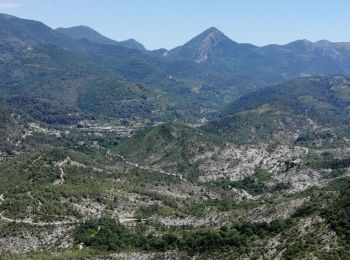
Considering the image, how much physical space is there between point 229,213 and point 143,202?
4140 cm

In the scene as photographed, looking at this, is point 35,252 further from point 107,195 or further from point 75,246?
point 107,195

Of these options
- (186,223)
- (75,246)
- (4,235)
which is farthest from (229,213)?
(4,235)

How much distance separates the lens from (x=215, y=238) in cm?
12800

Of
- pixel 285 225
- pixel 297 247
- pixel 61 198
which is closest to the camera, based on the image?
pixel 297 247

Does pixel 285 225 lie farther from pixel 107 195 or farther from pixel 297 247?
pixel 107 195

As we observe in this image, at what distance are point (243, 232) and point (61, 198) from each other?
217ft

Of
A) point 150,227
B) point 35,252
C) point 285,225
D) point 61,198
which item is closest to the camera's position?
point 285,225

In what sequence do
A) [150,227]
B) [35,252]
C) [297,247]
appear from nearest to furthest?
[297,247]
[35,252]
[150,227]

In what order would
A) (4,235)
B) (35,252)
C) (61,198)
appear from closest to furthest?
(35,252)
(4,235)
(61,198)

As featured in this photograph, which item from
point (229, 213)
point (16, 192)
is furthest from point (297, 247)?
point (16, 192)

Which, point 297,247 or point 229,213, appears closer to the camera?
point 297,247

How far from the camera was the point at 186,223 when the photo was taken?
163 metres

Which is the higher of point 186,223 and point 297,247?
point 297,247

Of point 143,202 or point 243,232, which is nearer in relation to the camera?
point 243,232
